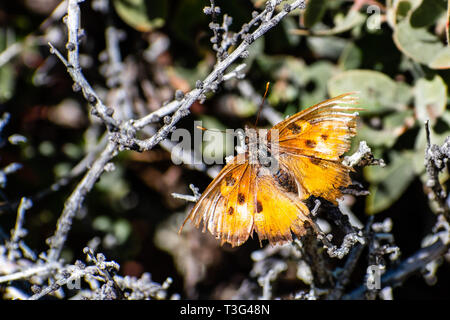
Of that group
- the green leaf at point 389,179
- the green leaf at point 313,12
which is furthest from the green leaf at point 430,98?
the green leaf at point 313,12

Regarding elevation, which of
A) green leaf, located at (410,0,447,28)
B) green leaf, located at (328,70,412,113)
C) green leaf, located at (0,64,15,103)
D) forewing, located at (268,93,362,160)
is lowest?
forewing, located at (268,93,362,160)

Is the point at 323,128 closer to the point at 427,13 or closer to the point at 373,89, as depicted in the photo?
the point at 373,89

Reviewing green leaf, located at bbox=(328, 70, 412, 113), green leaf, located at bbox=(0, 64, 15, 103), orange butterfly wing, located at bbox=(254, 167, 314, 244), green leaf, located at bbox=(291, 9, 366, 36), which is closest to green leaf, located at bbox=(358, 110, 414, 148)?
green leaf, located at bbox=(328, 70, 412, 113)

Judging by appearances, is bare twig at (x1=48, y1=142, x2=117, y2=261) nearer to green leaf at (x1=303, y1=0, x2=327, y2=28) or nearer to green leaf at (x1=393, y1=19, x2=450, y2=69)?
green leaf at (x1=303, y1=0, x2=327, y2=28)

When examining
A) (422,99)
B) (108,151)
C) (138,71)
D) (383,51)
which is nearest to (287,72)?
(383,51)

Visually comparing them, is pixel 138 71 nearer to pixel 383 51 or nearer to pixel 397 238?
pixel 383 51
